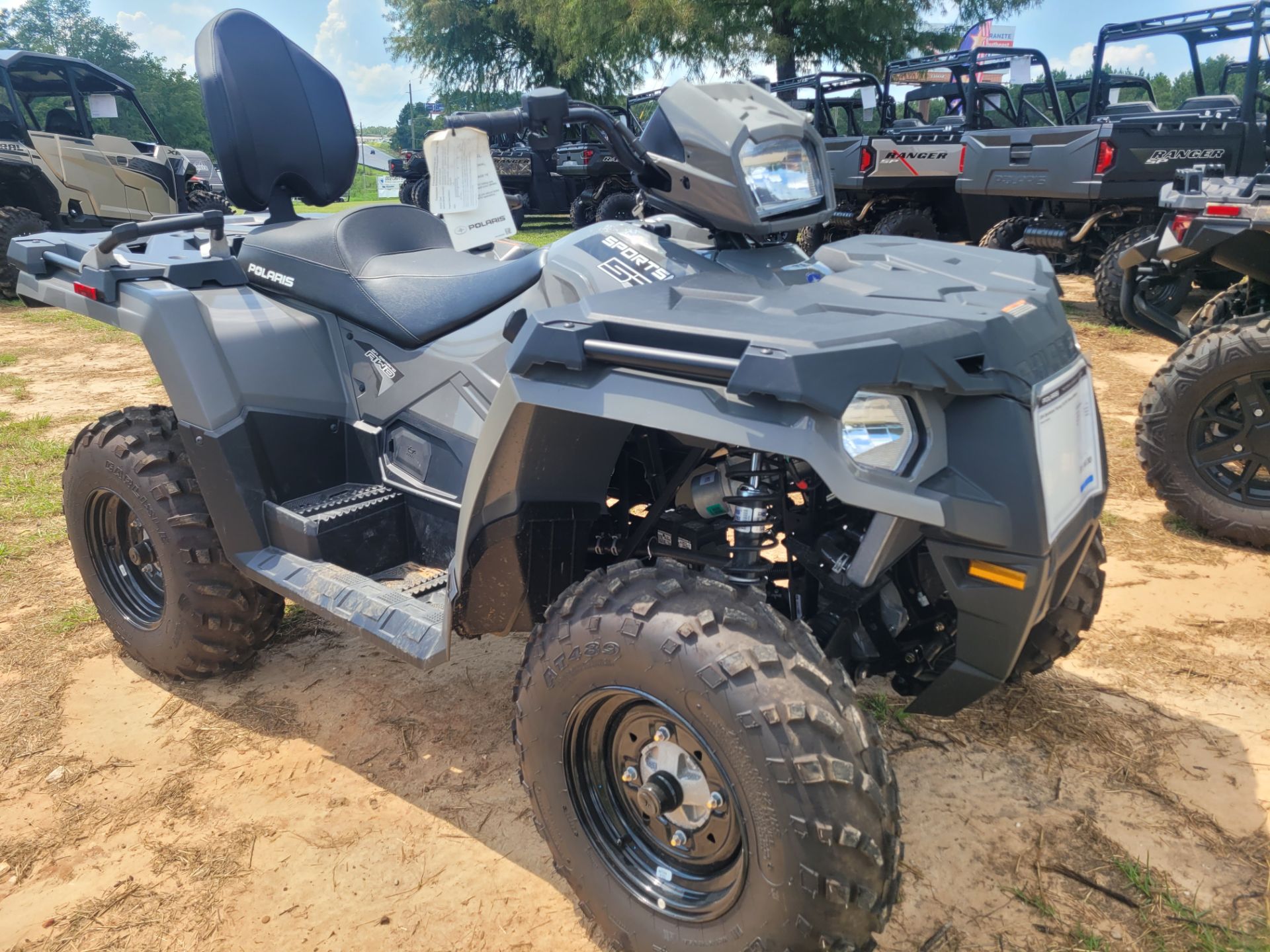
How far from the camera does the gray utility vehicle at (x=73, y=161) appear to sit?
11938mm

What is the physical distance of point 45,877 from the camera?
8.06 ft

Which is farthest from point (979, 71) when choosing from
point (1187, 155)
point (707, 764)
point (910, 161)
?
point (707, 764)

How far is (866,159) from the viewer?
38.9ft

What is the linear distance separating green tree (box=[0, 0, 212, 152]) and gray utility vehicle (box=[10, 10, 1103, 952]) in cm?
4374

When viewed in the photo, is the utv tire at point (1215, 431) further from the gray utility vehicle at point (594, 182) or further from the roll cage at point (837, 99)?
the gray utility vehicle at point (594, 182)

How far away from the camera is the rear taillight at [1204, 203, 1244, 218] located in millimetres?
4613

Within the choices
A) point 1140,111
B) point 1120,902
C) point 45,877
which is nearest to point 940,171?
point 1140,111

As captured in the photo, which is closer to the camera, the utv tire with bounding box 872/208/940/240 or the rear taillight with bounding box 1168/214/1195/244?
the rear taillight with bounding box 1168/214/1195/244

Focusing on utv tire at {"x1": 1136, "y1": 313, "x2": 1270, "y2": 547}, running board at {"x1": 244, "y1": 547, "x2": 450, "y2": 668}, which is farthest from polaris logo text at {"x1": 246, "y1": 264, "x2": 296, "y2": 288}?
utv tire at {"x1": 1136, "y1": 313, "x2": 1270, "y2": 547}

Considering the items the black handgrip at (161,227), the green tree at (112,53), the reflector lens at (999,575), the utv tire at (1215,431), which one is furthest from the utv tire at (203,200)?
the green tree at (112,53)

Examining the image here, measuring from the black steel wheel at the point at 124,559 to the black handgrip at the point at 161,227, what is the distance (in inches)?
34.8

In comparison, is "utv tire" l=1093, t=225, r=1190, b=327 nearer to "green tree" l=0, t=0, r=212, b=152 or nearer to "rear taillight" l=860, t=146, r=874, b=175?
"rear taillight" l=860, t=146, r=874, b=175

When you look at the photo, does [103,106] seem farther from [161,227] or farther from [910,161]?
[161,227]

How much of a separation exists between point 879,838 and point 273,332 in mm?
2365
